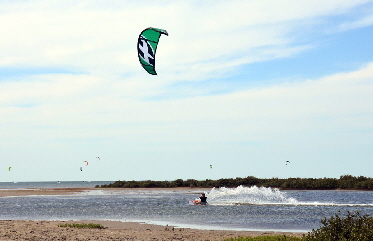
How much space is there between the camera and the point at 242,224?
23.6 m

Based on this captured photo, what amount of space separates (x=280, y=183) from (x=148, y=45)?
6464 cm

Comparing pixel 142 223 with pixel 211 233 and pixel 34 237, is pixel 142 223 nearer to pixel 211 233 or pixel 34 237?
pixel 211 233

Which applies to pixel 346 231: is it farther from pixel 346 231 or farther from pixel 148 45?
pixel 148 45

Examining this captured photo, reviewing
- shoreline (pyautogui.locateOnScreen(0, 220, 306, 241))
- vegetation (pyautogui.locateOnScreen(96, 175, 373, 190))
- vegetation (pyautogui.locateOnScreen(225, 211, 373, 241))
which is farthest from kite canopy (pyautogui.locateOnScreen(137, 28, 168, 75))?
vegetation (pyautogui.locateOnScreen(96, 175, 373, 190))

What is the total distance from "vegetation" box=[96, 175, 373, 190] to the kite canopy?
60.2m

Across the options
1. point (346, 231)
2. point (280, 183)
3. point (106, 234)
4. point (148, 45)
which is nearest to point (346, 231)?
point (346, 231)

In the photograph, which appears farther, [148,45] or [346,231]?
[148,45]

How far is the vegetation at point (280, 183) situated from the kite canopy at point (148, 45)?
2369 inches

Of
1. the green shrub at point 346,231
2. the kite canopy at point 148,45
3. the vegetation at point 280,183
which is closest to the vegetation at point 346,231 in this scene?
the green shrub at point 346,231

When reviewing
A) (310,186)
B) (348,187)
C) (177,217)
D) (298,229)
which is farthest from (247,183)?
(298,229)

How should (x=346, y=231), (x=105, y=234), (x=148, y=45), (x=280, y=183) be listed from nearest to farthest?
(x=346, y=231) < (x=148, y=45) < (x=105, y=234) < (x=280, y=183)

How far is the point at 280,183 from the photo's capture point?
76188mm

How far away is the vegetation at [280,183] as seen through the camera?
69312 millimetres

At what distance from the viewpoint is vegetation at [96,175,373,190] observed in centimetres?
6931
